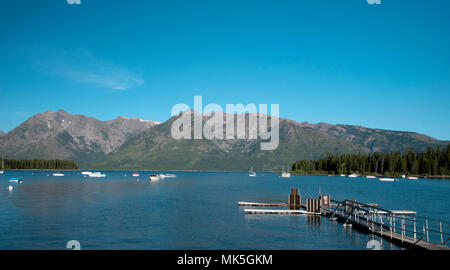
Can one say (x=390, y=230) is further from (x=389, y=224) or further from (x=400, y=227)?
(x=389, y=224)

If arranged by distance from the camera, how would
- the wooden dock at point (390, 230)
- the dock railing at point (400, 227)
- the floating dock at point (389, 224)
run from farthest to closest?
the dock railing at point (400, 227) → the floating dock at point (389, 224) → the wooden dock at point (390, 230)

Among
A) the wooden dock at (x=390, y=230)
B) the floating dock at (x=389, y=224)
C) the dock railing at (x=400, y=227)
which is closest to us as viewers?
the wooden dock at (x=390, y=230)

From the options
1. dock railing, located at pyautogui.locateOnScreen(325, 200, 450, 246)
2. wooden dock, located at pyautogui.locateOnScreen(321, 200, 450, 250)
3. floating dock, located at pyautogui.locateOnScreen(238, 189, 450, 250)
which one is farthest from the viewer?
dock railing, located at pyautogui.locateOnScreen(325, 200, 450, 246)

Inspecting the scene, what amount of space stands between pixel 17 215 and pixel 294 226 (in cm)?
4417

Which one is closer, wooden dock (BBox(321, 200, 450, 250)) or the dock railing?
wooden dock (BBox(321, 200, 450, 250))

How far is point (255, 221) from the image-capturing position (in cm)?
5734

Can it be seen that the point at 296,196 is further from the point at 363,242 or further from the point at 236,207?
the point at 363,242

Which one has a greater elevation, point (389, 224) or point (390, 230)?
point (390, 230)

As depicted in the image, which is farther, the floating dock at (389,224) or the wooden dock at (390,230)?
the floating dock at (389,224)

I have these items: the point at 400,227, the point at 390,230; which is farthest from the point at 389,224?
the point at 390,230

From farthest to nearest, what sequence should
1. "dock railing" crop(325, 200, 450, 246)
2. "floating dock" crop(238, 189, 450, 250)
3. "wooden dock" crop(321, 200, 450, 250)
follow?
"dock railing" crop(325, 200, 450, 246)
"floating dock" crop(238, 189, 450, 250)
"wooden dock" crop(321, 200, 450, 250)

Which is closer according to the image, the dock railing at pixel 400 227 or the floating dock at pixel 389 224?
the floating dock at pixel 389 224
